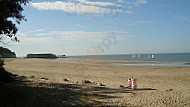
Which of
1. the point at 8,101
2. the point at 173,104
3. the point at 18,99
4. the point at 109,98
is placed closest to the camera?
the point at 8,101

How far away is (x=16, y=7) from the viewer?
8727mm

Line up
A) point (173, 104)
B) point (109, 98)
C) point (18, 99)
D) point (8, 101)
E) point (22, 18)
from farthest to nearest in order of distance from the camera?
point (22, 18) < point (109, 98) < point (173, 104) < point (18, 99) < point (8, 101)

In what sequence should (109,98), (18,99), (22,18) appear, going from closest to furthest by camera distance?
(18,99) < (109,98) < (22,18)

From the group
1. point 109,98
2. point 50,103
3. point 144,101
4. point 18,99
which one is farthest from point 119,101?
point 18,99

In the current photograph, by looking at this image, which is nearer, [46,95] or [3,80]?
[46,95]

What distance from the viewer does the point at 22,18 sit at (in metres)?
9.72

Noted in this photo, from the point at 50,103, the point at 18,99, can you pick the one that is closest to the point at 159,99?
the point at 50,103

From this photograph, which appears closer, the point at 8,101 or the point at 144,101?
the point at 8,101

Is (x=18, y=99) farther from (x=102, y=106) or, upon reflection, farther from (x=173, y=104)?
(x=173, y=104)

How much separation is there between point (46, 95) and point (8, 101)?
1.97 metres

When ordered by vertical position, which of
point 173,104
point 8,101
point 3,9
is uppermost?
point 3,9

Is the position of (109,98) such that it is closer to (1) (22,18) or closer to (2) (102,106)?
(2) (102,106)

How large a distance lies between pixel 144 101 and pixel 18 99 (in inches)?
215

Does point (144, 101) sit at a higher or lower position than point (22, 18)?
lower
